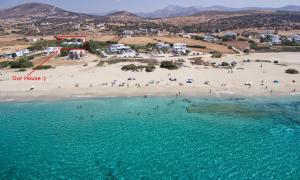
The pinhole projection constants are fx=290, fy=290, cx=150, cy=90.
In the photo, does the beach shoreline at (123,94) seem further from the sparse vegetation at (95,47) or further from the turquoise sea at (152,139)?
the sparse vegetation at (95,47)

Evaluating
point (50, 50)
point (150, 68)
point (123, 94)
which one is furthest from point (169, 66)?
point (50, 50)

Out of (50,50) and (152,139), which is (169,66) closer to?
(152,139)

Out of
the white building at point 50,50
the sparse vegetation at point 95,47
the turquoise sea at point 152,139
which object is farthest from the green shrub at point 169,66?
the white building at point 50,50

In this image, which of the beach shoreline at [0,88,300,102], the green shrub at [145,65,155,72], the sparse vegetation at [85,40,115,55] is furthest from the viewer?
the sparse vegetation at [85,40,115,55]

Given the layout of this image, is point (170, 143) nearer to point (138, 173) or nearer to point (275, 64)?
point (138, 173)

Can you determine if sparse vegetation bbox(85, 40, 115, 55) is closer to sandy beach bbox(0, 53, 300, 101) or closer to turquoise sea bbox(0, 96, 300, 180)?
sandy beach bbox(0, 53, 300, 101)

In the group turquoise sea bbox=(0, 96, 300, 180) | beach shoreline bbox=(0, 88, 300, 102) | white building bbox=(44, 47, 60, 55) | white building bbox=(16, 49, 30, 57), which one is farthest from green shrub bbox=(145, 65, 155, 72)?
white building bbox=(16, 49, 30, 57)
